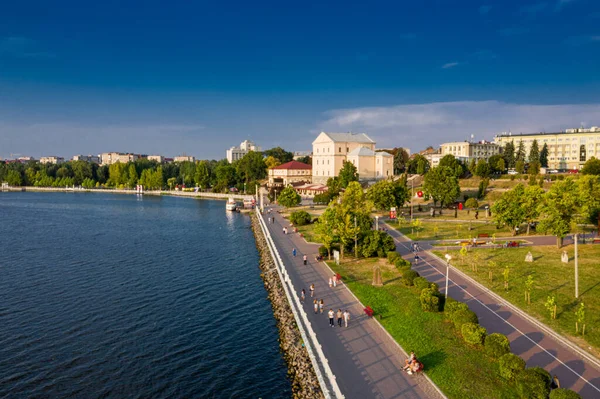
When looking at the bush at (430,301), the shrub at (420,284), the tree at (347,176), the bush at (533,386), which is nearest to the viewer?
the bush at (533,386)

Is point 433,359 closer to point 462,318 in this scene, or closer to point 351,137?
point 462,318

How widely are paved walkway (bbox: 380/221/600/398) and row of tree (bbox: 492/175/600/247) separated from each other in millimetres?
14567

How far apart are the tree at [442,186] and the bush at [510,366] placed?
5701 cm

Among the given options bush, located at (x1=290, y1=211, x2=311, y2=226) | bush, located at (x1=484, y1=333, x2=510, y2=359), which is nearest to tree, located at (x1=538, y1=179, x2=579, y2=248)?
bush, located at (x1=484, y1=333, x2=510, y2=359)

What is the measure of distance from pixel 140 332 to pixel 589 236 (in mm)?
49231

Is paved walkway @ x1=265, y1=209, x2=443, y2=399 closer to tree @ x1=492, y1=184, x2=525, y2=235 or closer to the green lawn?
the green lawn

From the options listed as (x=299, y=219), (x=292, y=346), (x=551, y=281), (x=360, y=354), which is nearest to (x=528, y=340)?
(x=360, y=354)

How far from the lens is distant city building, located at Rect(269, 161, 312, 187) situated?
460 ft

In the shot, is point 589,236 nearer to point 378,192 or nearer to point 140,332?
point 378,192

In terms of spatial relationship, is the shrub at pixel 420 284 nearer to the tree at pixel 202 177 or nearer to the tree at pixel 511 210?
the tree at pixel 511 210

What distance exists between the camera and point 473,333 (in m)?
21.1

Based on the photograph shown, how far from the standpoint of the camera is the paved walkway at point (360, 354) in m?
17.6

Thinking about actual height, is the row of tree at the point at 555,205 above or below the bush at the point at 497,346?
above

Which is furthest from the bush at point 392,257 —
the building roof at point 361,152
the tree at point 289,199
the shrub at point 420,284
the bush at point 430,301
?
the building roof at point 361,152
